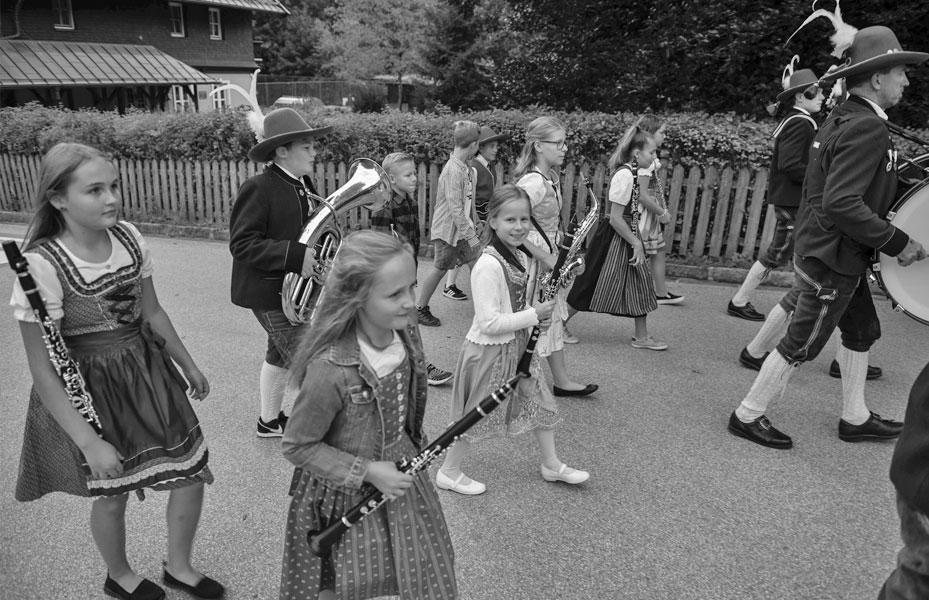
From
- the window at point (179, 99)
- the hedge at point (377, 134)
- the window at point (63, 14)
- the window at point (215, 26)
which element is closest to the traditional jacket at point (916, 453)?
the hedge at point (377, 134)

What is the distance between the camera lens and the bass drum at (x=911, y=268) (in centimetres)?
349

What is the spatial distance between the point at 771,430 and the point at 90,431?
343 cm

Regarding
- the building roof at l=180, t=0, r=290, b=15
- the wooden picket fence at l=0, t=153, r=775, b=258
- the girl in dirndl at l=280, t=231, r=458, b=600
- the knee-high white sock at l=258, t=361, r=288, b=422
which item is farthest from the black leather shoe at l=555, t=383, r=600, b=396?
the building roof at l=180, t=0, r=290, b=15

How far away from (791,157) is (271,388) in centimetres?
425

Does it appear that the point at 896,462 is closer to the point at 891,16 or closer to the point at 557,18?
the point at 891,16

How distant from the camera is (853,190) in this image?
336 centimetres

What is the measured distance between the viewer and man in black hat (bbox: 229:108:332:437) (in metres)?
3.29

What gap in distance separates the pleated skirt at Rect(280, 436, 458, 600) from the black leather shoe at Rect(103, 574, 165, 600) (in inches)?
31.2

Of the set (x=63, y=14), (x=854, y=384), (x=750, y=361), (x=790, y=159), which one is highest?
(x=63, y=14)

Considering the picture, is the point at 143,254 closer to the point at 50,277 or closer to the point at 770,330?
the point at 50,277

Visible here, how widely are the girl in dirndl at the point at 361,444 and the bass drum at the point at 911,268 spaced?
9.12 feet

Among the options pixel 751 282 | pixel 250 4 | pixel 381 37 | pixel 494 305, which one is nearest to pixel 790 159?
pixel 751 282

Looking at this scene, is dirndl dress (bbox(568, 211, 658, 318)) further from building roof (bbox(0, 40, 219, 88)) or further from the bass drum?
building roof (bbox(0, 40, 219, 88))

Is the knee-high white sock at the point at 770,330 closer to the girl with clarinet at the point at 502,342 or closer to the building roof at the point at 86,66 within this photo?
the girl with clarinet at the point at 502,342
